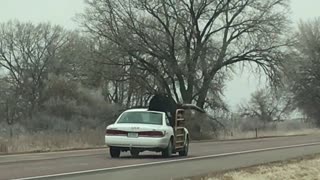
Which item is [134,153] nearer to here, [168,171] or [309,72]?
[168,171]

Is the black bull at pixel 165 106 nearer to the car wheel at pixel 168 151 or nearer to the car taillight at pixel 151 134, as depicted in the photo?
the car wheel at pixel 168 151

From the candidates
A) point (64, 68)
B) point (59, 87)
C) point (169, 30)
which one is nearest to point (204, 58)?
point (169, 30)

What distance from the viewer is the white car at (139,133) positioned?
69.0 ft

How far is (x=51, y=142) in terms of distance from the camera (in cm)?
3259

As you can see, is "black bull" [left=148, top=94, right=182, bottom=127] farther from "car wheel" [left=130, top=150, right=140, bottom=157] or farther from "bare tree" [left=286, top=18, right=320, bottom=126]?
"bare tree" [left=286, top=18, right=320, bottom=126]

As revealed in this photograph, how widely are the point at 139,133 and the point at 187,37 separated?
32653mm

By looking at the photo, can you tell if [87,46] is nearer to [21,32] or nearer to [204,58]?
[204,58]

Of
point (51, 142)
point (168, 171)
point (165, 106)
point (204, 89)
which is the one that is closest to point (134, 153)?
point (165, 106)

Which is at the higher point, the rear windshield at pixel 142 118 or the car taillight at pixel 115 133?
the rear windshield at pixel 142 118

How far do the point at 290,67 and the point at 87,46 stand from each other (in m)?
16.7

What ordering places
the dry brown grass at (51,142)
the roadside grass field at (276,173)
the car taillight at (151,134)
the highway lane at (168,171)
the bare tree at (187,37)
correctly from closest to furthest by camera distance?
the highway lane at (168,171) < the roadside grass field at (276,173) < the car taillight at (151,134) < the dry brown grass at (51,142) < the bare tree at (187,37)

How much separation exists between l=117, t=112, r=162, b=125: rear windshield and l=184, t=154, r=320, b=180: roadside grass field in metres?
4.34

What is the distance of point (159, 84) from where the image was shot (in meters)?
53.4

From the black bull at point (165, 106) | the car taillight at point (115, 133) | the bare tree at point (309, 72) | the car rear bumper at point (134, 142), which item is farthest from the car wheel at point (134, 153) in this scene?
the bare tree at point (309, 72)
